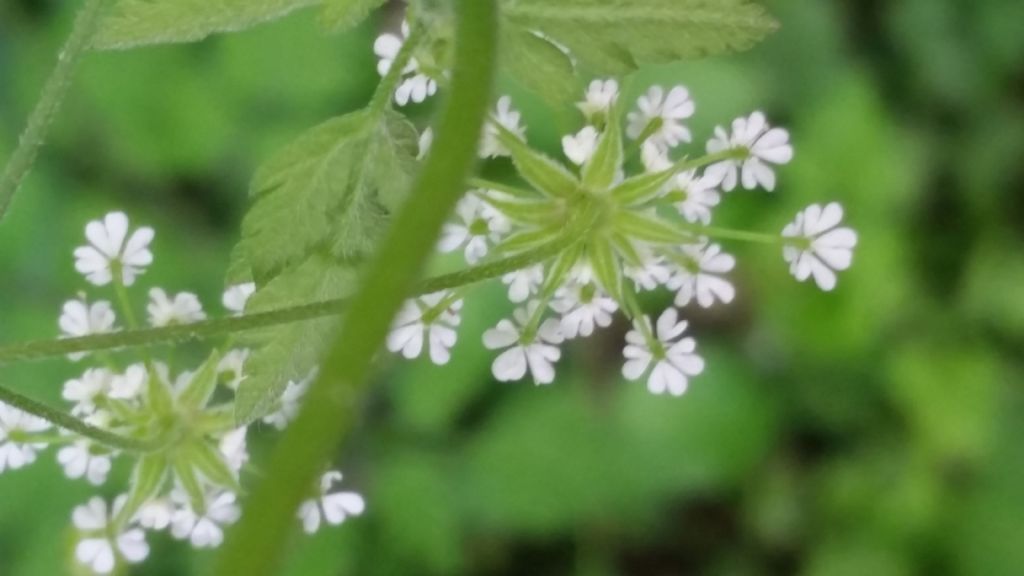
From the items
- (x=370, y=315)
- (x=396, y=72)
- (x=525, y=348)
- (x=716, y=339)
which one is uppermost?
(x=716, y=339)

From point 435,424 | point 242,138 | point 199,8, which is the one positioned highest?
point 242,138

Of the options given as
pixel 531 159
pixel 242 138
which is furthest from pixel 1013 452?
pixel 531 159

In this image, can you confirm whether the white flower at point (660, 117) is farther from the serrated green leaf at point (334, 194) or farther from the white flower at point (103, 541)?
the white flower at point (103, 541)

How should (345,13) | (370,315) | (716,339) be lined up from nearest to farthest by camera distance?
1. (370,315)
2. (345,13)
3. (716,339)

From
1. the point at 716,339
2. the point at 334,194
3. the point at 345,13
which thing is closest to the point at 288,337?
the point at 334,194

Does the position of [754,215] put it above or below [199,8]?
above

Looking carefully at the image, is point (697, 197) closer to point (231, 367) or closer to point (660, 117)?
point (660, 117)

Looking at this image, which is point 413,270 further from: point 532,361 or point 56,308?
point 56,308

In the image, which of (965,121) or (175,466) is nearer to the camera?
(175,466)
